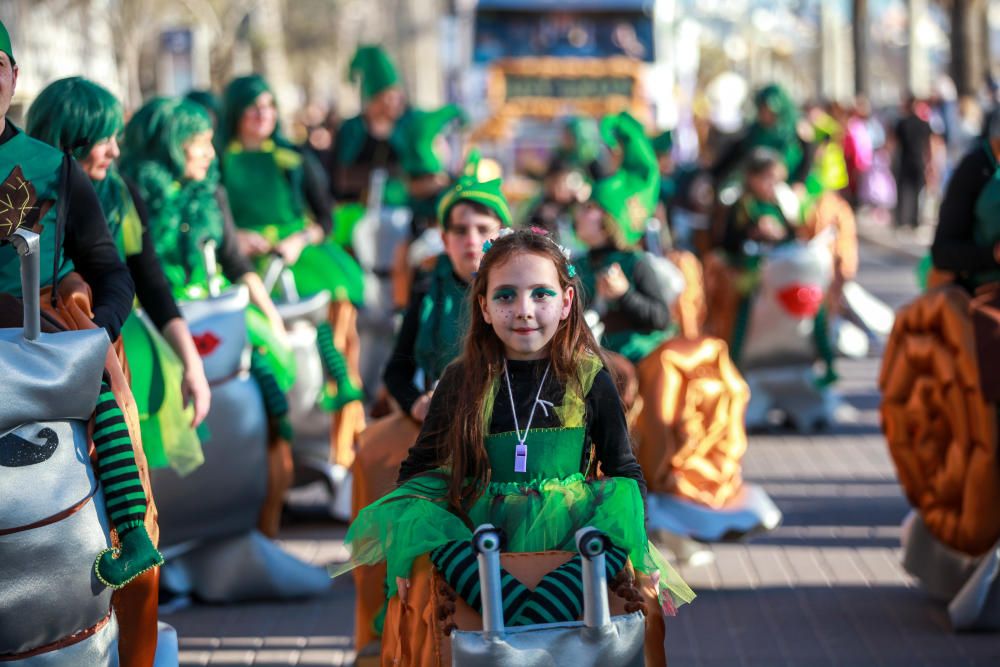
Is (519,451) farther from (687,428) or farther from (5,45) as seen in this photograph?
(687,428)

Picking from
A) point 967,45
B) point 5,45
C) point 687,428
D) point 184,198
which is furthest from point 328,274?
point 967,45

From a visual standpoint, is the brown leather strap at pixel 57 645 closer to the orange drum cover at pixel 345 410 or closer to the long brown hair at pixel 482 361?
the long brown hair at pixel 482 361

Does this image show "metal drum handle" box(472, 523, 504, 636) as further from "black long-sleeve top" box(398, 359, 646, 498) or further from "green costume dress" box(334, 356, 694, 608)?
"black long-sleeve top" box(398, 359, 646, 498)

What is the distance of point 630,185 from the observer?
307 inches

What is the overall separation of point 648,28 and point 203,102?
12896 mm

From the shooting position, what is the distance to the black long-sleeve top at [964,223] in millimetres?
6070

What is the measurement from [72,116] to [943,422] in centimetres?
325

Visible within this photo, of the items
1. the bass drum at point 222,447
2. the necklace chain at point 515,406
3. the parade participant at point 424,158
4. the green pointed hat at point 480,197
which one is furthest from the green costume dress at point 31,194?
the parade participant at point 424,158

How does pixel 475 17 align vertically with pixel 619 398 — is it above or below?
above

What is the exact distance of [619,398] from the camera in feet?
14.0

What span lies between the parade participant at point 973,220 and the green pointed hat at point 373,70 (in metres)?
5.70

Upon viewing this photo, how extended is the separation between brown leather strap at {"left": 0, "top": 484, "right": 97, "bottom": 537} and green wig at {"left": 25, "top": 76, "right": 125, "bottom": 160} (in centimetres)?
144

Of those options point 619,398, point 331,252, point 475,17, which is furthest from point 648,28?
point 619,398

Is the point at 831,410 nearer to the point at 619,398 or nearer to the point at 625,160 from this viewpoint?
the point at 625,160
